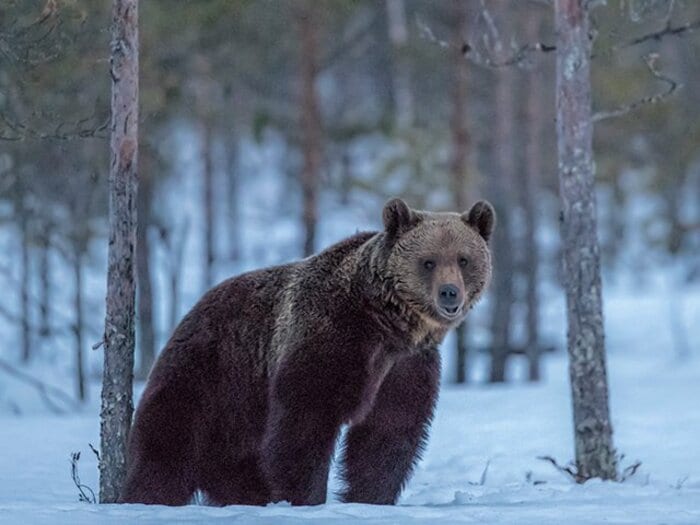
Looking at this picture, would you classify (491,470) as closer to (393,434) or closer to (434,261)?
(393,434)

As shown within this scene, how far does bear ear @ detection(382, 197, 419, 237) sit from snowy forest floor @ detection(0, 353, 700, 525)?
1.41 metres

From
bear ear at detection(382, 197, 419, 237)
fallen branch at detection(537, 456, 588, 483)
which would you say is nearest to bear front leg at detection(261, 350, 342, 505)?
bear ear at detection(382, 197, 419, 237)

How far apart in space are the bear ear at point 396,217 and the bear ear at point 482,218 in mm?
306

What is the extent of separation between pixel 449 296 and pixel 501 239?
39.4ft

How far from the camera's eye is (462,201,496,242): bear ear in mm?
6801

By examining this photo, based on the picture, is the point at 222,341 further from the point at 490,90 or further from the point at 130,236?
the point at 490,90

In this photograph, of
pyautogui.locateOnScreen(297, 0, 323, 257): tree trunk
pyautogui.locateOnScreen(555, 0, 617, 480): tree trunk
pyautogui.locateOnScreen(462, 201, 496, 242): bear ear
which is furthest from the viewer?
pyautogui.locateOnScreen(297, 0, 323, 257): tree trunk

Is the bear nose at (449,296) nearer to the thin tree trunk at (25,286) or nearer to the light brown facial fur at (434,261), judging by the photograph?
the light brown facial fur at (434,261)

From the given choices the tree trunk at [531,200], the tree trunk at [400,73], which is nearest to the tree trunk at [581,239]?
the tree trunk at [531,200]

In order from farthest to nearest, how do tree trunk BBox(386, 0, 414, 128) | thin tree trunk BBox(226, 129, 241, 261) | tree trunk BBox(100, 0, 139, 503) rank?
1. thin tree trunk BBox(226, 129, 241, 261)
2. tree trunk BBox(386, 0, 414, 128)
3. tree trunk BBox(100, 0, 139, 503)

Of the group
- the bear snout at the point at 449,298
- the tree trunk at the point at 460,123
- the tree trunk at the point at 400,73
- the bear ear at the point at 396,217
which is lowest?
the bear snout at the point at 449,298

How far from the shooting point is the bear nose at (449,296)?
640 cm

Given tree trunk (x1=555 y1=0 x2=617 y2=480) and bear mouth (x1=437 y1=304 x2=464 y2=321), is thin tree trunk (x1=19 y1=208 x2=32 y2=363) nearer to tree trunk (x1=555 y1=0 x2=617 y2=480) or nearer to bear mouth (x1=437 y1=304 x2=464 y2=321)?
tree trunk (x1=555 y1=0 x2=617 y2=480)

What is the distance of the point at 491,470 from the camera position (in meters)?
9.27
